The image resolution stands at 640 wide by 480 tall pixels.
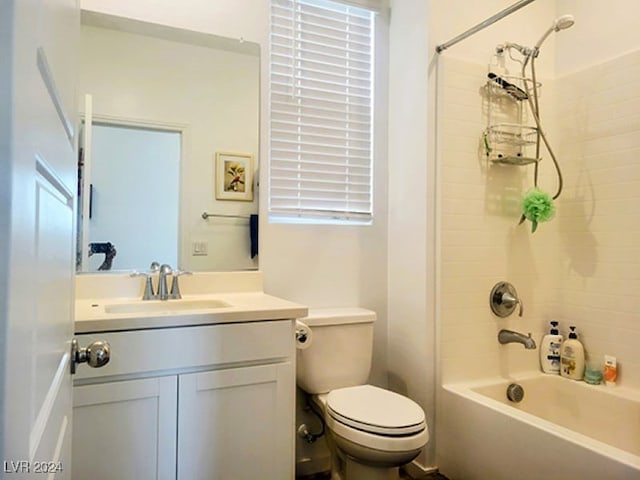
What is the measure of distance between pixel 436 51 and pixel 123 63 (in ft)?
4.50

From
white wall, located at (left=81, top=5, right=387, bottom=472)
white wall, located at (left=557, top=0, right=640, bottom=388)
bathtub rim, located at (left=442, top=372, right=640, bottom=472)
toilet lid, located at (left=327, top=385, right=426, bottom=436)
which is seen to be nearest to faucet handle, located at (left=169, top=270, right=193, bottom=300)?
white wall, located at (left=81, top=5, right=387, bottom=472)

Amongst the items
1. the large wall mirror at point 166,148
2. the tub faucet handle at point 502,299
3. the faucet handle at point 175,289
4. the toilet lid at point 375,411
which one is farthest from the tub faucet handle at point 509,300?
the faucet handle at point 175,289

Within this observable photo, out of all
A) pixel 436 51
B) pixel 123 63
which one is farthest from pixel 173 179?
pixel 436 51

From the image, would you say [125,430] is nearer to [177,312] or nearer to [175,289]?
[177,312]

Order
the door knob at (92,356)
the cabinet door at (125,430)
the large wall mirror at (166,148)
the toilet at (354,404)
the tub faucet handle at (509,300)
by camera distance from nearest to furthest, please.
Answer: the door knob at (92,356) < the cabinet door at (125,430) < the toilet at (354,404) < the large wall mirror at (166,148) < the tub faucet handle at (509,300)

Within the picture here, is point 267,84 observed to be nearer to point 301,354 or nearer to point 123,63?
point 123,63

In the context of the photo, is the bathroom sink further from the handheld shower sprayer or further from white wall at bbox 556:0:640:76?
white wall at bbox 556:0:640:76

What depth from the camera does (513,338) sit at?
2.08 metres

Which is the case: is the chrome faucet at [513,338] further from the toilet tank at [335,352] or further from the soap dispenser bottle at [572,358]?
the toilet tank at [335,352]

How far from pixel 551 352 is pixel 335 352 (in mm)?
1102

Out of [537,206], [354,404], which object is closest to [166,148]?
[354,404]

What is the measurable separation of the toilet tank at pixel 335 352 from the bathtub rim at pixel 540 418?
1.34ft

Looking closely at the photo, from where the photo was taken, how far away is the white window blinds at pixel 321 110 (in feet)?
6.87

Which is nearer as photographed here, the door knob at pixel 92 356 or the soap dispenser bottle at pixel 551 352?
the door knob at pixel 92 356
